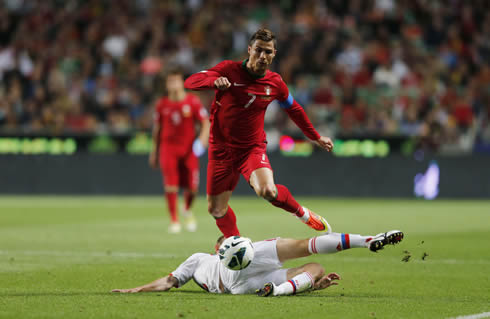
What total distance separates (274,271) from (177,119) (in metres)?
7.07

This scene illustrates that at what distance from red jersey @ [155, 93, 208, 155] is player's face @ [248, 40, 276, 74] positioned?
5.65 m

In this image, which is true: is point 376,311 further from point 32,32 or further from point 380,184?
point 32,32

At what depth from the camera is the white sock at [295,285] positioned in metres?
7.10

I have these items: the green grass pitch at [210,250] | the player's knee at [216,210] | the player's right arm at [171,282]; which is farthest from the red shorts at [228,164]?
the player's right arm at [171,282]

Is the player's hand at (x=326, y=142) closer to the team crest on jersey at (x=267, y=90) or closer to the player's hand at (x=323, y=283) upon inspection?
the team crest on jersey at (x=267, y=90)

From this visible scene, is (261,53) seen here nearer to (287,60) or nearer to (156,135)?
(156,135)

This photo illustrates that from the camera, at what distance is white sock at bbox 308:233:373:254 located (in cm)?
720

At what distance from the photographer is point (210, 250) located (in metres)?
11.0

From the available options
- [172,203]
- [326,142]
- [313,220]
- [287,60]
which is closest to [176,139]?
[172,203]

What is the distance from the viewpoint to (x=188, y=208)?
47.2 ft

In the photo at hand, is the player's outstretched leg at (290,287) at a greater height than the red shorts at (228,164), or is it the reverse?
the red shorts at (228,164)

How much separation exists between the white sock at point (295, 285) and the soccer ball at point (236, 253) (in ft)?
1.40

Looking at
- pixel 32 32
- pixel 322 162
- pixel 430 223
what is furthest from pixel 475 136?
pixel 32 32

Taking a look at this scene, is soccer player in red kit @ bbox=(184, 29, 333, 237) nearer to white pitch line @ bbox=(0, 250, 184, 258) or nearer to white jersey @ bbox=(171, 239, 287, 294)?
white jersey @ bbox=(171, 239, 287, 294)
